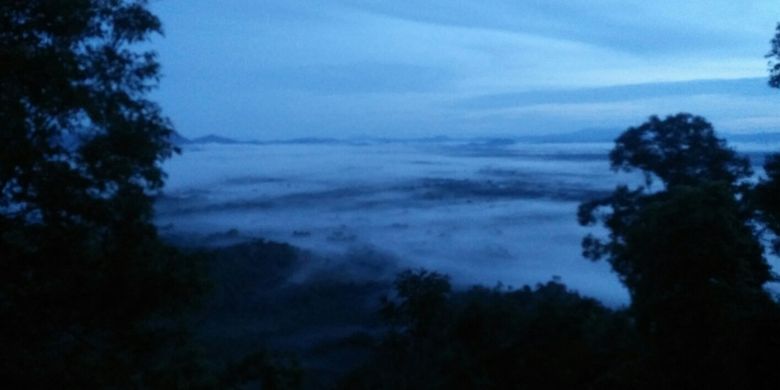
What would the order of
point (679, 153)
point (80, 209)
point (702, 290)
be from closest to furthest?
point (80, 209) → point (702, 290) → point (679, 153)

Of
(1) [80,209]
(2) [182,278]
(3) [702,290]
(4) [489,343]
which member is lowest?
(4) [489,343]

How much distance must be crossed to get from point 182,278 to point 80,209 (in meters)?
1.14

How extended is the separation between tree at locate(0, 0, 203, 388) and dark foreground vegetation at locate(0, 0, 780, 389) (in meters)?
0.02

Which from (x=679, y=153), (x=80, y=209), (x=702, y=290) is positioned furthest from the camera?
(x=679, y=153)

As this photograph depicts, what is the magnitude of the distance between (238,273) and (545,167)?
5106cm

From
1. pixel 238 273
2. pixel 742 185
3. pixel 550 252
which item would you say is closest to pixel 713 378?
pixel 742 185

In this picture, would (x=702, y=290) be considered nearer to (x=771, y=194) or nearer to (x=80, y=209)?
(x=771, y=194)

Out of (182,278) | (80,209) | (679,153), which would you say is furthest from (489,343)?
(80,209)

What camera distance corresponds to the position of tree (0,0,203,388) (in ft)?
19.4

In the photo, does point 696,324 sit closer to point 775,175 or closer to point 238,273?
point 775,175

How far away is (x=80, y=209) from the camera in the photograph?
6203 mm

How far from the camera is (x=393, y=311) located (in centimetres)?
1534

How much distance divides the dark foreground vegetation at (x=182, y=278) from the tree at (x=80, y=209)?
15 mm

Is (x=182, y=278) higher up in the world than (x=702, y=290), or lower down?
higher up
